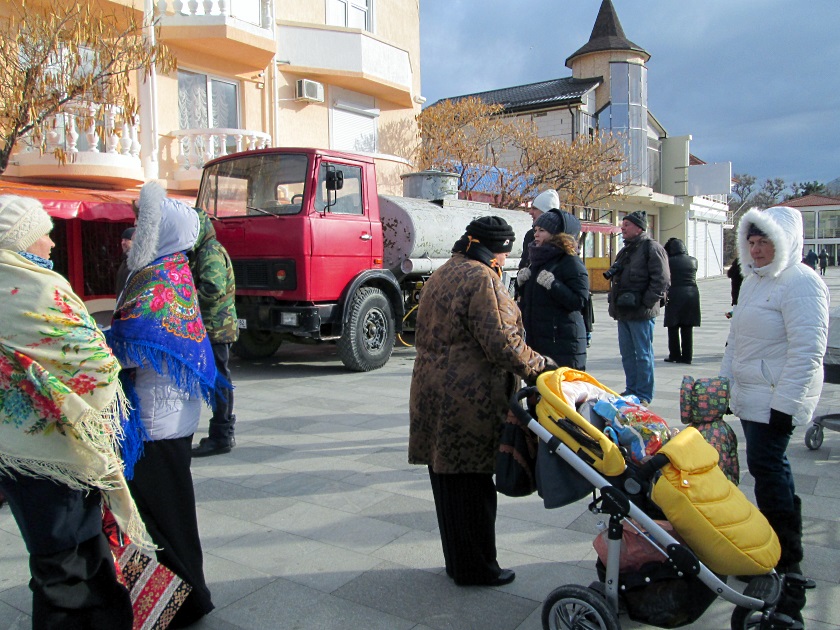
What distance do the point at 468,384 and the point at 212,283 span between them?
2651 mm

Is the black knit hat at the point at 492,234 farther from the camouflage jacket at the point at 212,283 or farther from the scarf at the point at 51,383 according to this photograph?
Result: the camouflage jacket at the point at 212,283

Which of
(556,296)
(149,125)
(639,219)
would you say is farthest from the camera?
(149,125)

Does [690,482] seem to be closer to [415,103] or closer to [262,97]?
[262,97]

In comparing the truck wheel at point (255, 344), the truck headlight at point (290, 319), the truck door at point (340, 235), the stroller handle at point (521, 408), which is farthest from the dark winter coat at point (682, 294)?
the stroller handle at point (521, 408)

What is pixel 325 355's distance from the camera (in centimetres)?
1047

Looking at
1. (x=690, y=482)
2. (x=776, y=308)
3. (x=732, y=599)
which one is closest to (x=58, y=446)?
(x=690, y=482)

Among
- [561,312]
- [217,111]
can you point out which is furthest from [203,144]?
[561,312]

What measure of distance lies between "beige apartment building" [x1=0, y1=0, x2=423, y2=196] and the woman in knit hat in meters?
6.98

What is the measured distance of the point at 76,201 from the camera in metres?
8.94

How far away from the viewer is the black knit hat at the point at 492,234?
122 inches

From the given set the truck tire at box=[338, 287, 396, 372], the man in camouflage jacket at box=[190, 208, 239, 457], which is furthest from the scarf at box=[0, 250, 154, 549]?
the truck tire at box=[338, 287, 396, 372]

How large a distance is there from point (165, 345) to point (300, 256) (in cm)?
→ 557

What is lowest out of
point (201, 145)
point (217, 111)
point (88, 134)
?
point (88, 134)

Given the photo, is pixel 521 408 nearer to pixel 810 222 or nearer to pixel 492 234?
pixel 492 234
